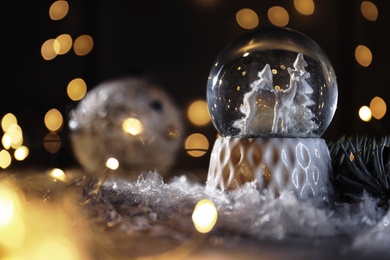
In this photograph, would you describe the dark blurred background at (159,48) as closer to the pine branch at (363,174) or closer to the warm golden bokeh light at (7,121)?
the warm golden bokeh light at (7,121)

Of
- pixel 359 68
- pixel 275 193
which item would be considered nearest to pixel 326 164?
pixel 275 193

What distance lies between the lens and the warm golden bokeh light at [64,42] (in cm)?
124

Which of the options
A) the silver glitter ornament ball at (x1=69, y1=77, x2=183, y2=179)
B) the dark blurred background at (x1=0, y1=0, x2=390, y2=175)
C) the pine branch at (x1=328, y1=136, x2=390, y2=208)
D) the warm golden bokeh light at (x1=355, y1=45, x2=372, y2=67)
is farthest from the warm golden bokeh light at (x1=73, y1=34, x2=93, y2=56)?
the pine branch at (x1=328, y1=136, x2=390, y2=208)

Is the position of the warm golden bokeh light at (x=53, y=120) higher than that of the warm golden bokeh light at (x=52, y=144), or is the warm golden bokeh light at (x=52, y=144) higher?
the warm golden bokeh light at (x=53, y=120)

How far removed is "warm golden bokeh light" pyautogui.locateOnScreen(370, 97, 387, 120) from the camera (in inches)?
46.8

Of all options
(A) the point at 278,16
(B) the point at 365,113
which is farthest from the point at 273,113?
(A) the point at 278,16

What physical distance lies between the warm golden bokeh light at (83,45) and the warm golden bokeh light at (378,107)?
0.66 meters

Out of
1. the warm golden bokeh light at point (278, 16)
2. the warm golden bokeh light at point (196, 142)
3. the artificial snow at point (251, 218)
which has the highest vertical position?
the warm golden bokeh light at point (278, 16)

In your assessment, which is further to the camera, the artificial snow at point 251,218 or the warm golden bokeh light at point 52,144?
the warm golden bokeh light at point 52,144

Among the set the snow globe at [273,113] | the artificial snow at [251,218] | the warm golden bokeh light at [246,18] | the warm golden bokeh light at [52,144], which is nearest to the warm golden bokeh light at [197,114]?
the warm golden bokeh light at [246,18]

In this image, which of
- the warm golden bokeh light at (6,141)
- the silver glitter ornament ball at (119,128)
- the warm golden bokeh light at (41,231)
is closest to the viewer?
the warm golden bokeh light at (41,231)

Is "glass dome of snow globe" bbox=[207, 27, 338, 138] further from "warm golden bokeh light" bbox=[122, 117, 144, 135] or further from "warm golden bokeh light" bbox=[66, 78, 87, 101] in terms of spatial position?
"warm golden bokeh light" bbox=[66, 78, 87, 101]

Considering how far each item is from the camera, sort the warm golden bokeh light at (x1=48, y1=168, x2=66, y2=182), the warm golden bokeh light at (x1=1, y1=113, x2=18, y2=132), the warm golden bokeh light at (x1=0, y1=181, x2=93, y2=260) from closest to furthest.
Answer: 1. the warm golden bokeh light at (x1=0, y1=181, x2=93, y2=260)
2. the warm golden bokeh light at (x1=48, y1=168, x2=66, y2=182)
3. the warm golden bokeh light at (x1=1, y1=113, x2=18, y2=132)

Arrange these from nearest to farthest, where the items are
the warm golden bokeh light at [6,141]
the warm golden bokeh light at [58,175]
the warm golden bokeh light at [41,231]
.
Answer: the warm golden bokeh light at [41,231] < the warm golden bokeh light at [58,175] < the warm golden bokeh light at [6,141]
